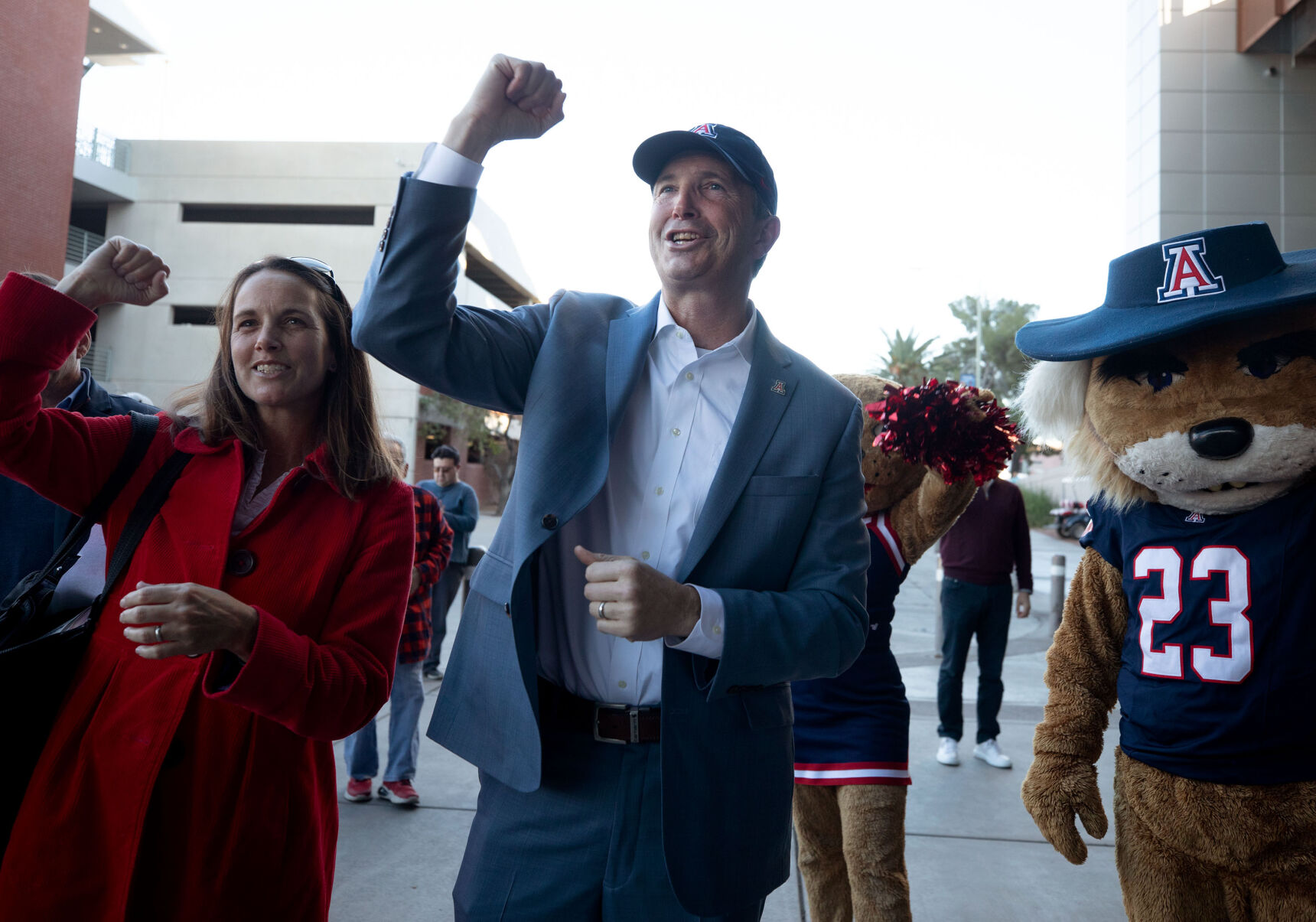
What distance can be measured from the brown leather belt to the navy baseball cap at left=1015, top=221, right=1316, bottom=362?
1.53 m

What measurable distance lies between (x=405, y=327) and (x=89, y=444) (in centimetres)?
78

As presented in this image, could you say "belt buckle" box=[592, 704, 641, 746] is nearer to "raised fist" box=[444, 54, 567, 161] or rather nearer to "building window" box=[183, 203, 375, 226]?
"raised fist" box=[444, 54, 567, 161]

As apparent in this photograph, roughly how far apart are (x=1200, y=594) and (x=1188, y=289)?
776mm

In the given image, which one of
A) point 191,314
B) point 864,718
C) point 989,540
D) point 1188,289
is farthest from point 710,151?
point 191,314

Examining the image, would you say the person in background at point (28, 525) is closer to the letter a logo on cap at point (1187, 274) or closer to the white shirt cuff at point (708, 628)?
the white shirt cuff at point (708, 628)

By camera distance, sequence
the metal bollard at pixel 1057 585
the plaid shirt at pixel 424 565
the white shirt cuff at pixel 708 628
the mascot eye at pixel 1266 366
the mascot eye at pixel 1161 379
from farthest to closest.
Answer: the metal bollard at pixel 1057 585, the plaid shirt at pixel 424 565, the mascot eye at pixel 1161 379, the mascot eye at pixel 1266 366, the white shirt cuff at pixel 708 628

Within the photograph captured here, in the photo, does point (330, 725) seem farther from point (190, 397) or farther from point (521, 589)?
point (190, 397)

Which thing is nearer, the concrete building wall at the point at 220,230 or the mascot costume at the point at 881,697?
the mascot costume at the point at 881,697

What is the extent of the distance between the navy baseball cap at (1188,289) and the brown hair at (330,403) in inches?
70.7

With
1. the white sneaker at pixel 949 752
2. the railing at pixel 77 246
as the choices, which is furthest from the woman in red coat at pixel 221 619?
the railing at pixel 77 246

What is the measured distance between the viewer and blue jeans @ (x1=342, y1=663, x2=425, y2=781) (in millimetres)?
4676

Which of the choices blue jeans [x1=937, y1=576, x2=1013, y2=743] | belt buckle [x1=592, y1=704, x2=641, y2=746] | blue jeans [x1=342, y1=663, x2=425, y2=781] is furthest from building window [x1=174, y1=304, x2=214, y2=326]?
belt buckle [x1=592, y1=704, x2=641, y2=746]

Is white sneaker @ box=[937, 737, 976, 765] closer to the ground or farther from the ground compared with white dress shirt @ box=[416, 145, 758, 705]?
closer to the ground

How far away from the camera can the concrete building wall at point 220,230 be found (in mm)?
27281
